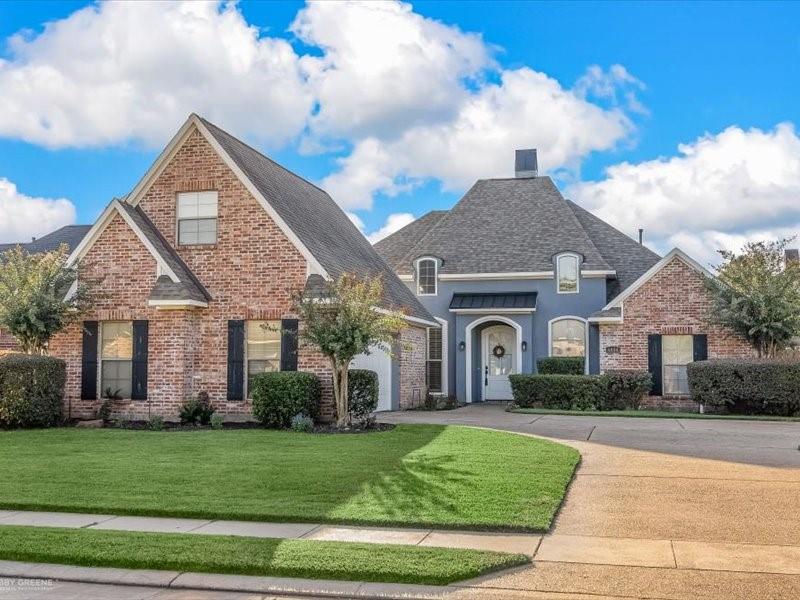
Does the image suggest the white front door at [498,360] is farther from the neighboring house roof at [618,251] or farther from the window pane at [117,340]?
the window pane at [117,340]

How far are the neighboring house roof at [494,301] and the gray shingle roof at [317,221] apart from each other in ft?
5.79

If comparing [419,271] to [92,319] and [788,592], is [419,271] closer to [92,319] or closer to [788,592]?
[92,319]

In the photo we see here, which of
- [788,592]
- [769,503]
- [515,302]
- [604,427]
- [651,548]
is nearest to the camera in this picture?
[788,592]

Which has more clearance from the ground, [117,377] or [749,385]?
[117,377]

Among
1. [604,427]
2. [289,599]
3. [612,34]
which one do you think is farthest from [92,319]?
[289,599]

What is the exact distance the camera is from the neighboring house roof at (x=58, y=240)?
30.5 meters

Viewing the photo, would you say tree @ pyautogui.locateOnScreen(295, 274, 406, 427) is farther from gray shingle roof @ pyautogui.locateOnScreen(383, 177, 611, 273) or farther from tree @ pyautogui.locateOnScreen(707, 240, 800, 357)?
gray shingle roof @ pyautogui.locateOnScreen(383, 177, 611, 273)

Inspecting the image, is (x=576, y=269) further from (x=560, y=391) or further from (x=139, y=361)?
(x=139, y=361)

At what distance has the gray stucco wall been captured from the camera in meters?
26.1

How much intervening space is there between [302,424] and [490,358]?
42.6ft

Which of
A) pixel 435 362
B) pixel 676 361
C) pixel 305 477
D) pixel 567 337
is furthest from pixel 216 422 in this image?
pixel 567 337

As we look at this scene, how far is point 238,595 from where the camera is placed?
5.97 meters

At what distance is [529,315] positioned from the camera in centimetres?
2623

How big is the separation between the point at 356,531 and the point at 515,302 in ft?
62.8
